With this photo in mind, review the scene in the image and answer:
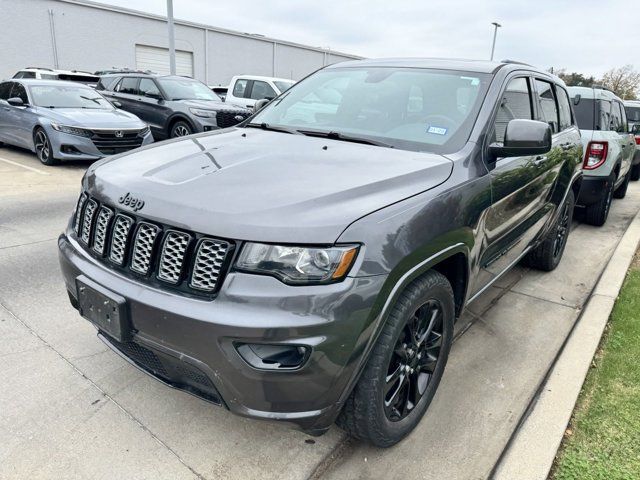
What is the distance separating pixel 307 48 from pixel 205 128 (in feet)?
95.3

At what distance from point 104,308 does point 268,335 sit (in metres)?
0.82

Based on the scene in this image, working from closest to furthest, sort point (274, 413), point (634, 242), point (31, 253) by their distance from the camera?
point (274, 413)
point (31, 253)
point (634, 242)

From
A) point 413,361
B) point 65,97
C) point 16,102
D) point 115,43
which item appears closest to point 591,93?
point 413,361

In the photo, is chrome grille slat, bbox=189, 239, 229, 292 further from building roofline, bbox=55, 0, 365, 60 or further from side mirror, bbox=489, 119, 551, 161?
building roofline, bbox=55, 0, 365, 60

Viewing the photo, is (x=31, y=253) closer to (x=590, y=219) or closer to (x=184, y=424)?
(x=184, y=424)

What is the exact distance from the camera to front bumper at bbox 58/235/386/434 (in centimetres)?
180

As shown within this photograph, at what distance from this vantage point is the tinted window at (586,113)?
6965mm

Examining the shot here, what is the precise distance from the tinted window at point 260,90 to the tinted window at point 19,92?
5529 mm

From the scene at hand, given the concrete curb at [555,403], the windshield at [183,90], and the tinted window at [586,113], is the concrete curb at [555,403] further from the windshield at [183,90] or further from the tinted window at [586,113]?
the windshield at [183,90]

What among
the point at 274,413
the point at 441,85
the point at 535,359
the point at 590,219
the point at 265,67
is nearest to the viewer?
the point at 274,413

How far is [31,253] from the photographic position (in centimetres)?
467

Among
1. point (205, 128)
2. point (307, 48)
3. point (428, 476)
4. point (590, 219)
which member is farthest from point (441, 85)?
point (307, 48)

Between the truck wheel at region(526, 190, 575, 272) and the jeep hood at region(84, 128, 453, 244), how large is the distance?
104 inches

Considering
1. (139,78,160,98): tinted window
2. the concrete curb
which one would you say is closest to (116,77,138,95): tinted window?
(139,78,160,98): tinted window
